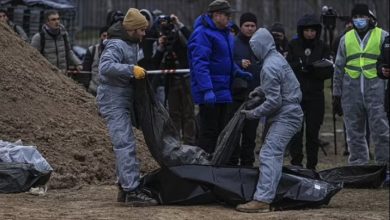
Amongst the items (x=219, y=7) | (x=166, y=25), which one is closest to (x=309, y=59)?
(x=219, y=7)

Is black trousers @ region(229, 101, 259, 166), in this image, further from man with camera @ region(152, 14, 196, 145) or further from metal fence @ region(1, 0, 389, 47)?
metal fence @ region(1, 0, 389, 47)

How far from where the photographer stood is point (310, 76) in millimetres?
12250

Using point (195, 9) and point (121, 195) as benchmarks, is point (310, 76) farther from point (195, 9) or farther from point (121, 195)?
point (195, 9)

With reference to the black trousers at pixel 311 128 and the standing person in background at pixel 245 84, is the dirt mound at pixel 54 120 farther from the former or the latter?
the black trousers at pixel 311 128

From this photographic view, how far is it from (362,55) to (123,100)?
3907 mm

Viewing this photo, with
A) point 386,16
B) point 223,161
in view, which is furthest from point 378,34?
point 386,16

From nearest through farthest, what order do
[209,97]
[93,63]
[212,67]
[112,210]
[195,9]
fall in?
[112,210] → [209,97] → [212,67] → [93,63] → [195,9]

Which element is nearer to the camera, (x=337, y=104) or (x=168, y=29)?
(x=337, y=104)

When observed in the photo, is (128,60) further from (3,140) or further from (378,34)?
(378,34)

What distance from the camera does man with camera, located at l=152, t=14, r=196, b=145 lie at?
14258 mm

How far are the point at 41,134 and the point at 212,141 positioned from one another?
1978 mm

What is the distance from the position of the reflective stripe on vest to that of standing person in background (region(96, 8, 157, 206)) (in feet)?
11.7

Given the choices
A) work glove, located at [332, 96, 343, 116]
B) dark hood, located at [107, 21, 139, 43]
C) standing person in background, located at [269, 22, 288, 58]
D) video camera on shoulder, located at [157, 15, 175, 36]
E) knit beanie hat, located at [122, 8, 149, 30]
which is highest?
knit beanie hat, located at [122, 8, 149, 30]

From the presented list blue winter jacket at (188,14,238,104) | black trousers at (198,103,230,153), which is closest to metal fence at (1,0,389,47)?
blue winter jacket at (188,14,238,104)
